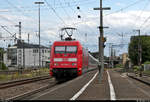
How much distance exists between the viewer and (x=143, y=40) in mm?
79812

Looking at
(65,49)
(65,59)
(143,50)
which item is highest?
(143,50)

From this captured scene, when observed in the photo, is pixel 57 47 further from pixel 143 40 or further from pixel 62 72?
pixel 143 40

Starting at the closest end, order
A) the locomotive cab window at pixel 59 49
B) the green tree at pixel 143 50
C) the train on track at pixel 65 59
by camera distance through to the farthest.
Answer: the train on track at pixel 65 59 < the locomotive cab window at pixel 59 49 < the green tree at pixel 143 50

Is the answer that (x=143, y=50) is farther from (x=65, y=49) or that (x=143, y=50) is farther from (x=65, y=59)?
(x=65, y=59)

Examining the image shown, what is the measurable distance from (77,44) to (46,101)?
13.9 m

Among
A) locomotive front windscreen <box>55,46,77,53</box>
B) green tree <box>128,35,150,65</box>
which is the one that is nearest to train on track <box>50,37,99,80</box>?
locomotive front windscreen <box>55,46,77,53</box>

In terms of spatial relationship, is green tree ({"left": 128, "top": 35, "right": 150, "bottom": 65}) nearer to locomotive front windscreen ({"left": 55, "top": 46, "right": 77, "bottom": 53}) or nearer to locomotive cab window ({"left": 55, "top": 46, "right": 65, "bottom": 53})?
locomotive front windscreen ({"left": 55, "top": 46, "right": 77, "bottom": 53})

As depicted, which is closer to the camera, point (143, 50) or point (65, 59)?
point (65, 59)

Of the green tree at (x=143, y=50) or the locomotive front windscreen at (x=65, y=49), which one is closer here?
the locomotive front windscreen at (x=65, y=49)

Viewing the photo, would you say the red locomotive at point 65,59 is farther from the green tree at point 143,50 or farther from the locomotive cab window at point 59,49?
the green tree at point 143,50

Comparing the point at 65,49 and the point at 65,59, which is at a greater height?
the point at 65,49

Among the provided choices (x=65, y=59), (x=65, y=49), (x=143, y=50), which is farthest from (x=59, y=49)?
(x=143, y=50)

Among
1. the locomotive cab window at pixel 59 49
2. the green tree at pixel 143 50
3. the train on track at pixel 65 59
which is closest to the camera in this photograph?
the train on track at pixel 65 59

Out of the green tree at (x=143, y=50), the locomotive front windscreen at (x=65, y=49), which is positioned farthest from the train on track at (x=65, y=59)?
the green tree at (x=143, y=50)
